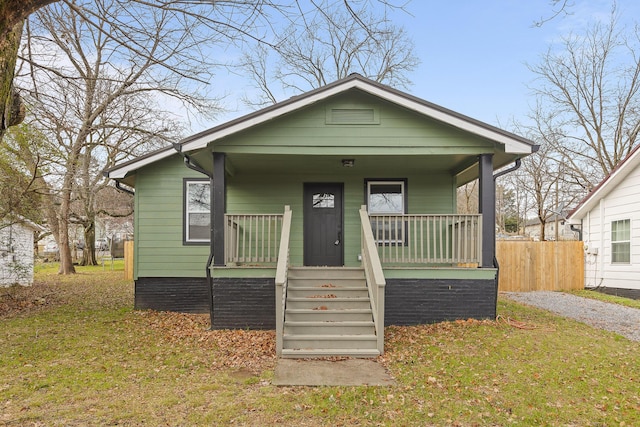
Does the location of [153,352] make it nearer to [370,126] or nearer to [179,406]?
[179,406]

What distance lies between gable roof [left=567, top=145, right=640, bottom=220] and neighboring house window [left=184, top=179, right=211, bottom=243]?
11.1m

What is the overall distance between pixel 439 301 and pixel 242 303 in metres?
3.59

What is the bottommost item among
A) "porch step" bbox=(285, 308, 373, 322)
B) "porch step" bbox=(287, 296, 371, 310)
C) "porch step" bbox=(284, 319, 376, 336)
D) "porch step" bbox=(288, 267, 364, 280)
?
"porch step" bbox=(284, 319, 376, 336)

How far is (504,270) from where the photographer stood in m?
15.5

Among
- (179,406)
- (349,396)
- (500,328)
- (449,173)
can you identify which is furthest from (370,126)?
(179,406)

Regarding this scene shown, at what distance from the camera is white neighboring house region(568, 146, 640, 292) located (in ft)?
39.2

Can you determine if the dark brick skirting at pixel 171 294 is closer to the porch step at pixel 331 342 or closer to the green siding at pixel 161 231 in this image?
the green siding at pixel 161 231

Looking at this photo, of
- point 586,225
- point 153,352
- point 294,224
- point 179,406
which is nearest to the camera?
point 179,406

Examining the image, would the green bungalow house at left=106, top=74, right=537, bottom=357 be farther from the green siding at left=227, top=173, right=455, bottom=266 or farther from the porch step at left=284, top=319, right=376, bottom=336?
the green siding at left=227, top=173, right=455, bottom=266

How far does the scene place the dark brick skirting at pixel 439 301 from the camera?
783 centimetres

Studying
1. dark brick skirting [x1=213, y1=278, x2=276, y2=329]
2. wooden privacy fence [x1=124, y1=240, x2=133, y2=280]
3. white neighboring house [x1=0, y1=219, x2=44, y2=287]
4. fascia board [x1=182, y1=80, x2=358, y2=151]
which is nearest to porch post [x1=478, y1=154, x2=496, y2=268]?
fascia board [x1=182, y1=80, x2=358, y2=151]

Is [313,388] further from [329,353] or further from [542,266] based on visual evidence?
[542,266]

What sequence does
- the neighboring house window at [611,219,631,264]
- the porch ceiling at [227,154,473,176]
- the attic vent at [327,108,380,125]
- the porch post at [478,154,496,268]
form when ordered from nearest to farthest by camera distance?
the porch post at [478,154,496,268]
the attic vent at [327,108,380,125]
the porch ceiling at [227,154,473,176]
the neighboring house window at [611,219,631,264]

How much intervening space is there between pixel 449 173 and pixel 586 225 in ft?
24.5
